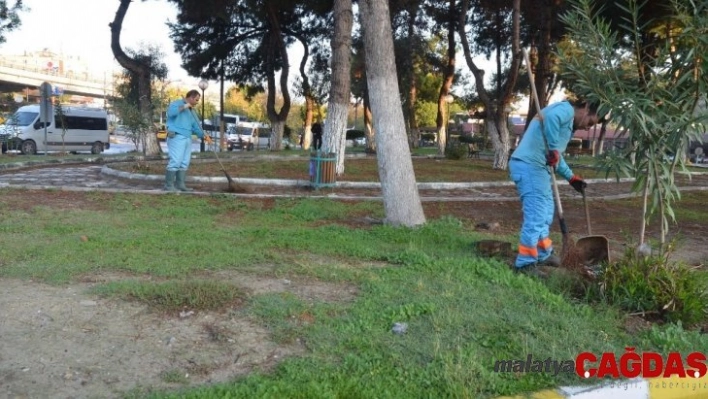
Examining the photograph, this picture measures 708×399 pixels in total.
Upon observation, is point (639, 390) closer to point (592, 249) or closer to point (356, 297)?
point (356, 297)

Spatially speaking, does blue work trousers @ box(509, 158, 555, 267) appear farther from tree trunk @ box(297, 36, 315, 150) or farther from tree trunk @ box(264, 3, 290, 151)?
tree trunk @ box(297, 36, 315, 150)

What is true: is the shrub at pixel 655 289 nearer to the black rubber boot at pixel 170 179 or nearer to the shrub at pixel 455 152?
the black rubber boot at pixel 170 179

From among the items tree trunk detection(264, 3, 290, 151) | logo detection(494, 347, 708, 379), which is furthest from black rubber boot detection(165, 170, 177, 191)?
tree trunk detection(264, 3, 290, 151)

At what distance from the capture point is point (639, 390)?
3336mm

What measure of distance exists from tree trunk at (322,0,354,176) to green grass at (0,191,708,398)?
17.9 feet

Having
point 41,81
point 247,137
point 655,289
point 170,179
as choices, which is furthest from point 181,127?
point 41,81

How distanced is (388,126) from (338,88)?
18.6ft

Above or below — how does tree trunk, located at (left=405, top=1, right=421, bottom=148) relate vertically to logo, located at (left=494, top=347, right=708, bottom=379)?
above

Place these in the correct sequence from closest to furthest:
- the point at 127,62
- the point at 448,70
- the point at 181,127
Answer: the point at 181,127, the point at 127,62, the point at 448,70

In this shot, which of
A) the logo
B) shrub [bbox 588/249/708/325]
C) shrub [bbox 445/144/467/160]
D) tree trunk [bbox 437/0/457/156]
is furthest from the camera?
tree trunk [bbox 437/0/457/156]

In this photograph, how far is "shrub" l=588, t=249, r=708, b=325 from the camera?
13.9 ft

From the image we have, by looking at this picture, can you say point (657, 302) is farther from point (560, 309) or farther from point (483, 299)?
point (483, 299)

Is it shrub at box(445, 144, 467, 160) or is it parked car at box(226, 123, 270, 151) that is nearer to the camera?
shrub at box(445, 144, 467, 160)

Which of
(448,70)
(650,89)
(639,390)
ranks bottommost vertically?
(639,390)
